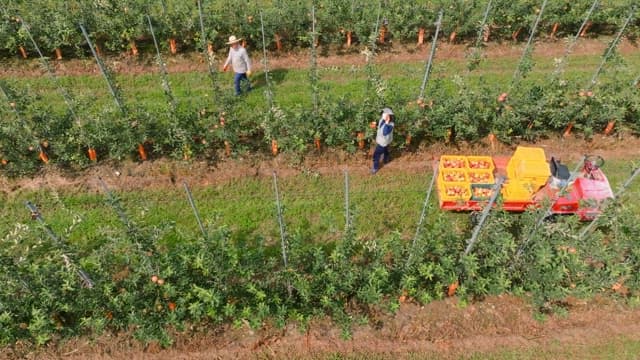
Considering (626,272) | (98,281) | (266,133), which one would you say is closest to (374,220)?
(266,133)

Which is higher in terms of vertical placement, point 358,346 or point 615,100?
point 615,100

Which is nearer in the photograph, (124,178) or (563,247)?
(563,247)

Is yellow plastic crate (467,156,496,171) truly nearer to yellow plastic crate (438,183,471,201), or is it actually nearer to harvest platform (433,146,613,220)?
harvest platform (433,146,613,220)

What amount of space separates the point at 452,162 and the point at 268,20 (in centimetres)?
554

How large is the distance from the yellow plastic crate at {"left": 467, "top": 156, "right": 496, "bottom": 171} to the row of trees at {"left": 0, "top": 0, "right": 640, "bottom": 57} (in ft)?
14.1

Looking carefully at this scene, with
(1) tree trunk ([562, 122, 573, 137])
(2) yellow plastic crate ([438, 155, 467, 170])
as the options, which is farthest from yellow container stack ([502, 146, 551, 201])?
(1) tree trunk ([562, 122, 573, 137])

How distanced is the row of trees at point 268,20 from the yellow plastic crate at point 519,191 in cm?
502

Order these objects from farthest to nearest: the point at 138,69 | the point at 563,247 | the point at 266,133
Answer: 1. the point at 138,69
2. the point at 266,133
3. the point at 563,247

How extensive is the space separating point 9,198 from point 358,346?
258 inches

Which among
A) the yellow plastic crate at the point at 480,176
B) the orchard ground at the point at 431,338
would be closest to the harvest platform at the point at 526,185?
the yellow plastic crate at the point at 480,176

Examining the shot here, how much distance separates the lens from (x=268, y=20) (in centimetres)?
1142

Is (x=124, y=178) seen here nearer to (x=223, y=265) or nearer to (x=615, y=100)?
(x=223, y=265)

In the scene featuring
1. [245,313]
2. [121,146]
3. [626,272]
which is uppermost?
[121,146]

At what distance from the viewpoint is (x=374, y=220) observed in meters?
8.55
